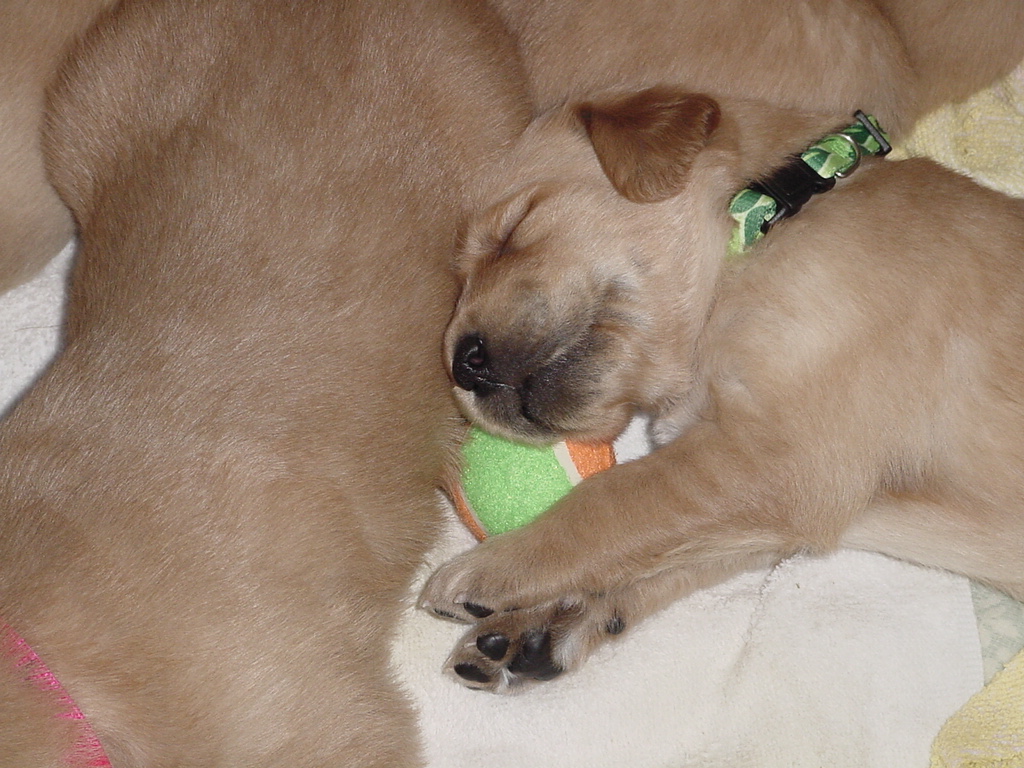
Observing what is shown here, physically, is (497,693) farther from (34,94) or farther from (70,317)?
(34,94)

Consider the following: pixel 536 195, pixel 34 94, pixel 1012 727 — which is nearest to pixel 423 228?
pixel 536 195

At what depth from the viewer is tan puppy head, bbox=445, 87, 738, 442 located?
8.09 ft

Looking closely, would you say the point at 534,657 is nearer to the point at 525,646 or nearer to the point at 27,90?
the point at 525,646

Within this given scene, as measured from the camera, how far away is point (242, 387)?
7.77ft

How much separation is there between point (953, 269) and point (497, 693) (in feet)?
4.88

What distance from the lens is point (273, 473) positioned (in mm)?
2354

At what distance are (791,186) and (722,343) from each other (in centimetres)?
39

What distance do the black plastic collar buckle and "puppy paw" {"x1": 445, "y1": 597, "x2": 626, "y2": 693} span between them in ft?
3.46

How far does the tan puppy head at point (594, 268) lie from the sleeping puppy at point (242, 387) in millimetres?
149

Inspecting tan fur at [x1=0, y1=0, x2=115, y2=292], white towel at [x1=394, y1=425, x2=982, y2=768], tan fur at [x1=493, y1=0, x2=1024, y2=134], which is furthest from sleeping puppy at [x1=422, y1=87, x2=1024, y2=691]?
tan fur at [x1=0, y1=0, x2=115, y2=292]

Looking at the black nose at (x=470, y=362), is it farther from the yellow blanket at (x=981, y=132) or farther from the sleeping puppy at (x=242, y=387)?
the yellow blanket at (x=981, y=132)

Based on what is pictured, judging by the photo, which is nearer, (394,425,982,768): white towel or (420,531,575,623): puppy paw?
(420,531,575,623): puppy paw

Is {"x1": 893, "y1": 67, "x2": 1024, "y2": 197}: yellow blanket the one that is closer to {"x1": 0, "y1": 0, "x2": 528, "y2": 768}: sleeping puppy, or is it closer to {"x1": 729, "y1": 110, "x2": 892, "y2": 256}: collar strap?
{"x1": 729, "y1": 110, "x2": 892, "y2": 256}: collar strap

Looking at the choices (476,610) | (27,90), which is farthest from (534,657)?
(27,90)
